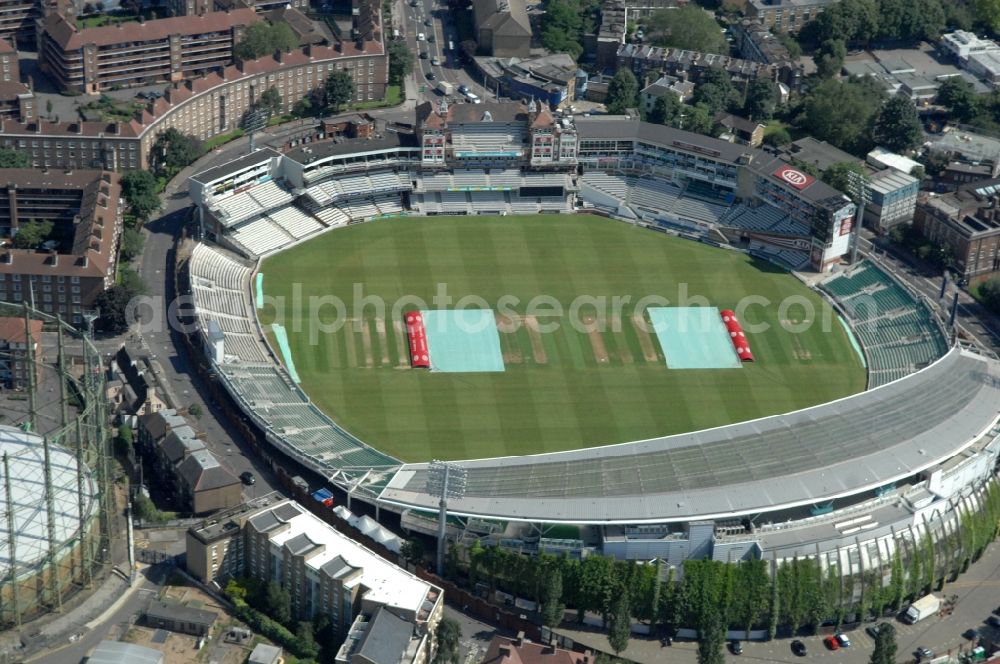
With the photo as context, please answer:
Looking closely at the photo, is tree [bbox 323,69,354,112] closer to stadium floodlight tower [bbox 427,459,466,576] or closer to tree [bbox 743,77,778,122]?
tree [bbox 743,77,778,122]

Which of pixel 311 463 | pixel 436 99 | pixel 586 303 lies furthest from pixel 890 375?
pixel 436 99

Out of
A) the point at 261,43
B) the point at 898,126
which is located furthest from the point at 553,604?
the point at 261,43

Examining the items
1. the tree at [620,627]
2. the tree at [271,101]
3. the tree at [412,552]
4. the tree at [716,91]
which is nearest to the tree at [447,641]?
the tree at [412,552]

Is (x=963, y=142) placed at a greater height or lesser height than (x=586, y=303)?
greater

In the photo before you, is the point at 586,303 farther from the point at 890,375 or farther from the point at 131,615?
the point at 131,615

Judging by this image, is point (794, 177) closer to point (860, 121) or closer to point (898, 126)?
point (860, 121)

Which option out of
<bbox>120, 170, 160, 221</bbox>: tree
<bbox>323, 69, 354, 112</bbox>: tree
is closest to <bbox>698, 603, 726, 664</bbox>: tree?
<bbox>120, 170, 160, 221</bbox>: tree

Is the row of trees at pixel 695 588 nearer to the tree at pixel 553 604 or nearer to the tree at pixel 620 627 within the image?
the tree at pixel 553 604
